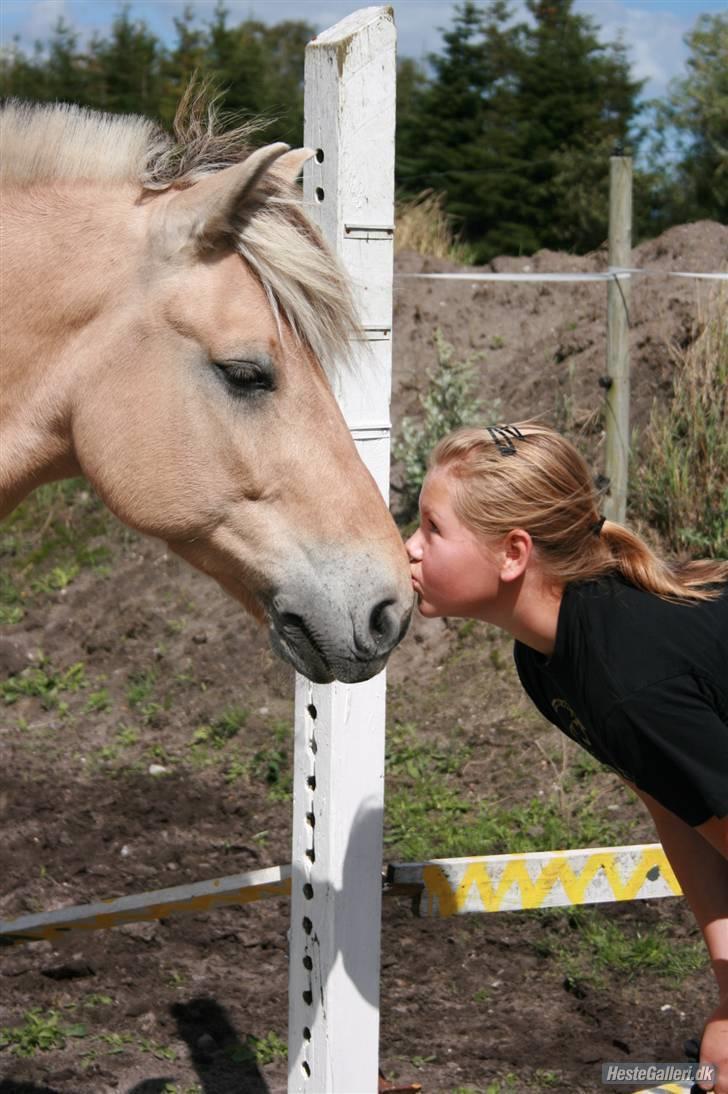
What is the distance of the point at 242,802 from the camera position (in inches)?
206

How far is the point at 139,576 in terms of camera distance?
296 inches

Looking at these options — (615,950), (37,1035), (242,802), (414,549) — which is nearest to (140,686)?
(242,802)

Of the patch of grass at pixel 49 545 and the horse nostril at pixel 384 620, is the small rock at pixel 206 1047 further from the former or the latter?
the patch of grass at pixel 49 545

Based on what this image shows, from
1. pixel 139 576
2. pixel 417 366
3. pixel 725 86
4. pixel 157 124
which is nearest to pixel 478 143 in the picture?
pixel 725 86

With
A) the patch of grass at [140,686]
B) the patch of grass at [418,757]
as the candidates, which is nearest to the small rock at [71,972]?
the patch of grass at [418,757]

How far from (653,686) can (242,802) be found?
326 cm

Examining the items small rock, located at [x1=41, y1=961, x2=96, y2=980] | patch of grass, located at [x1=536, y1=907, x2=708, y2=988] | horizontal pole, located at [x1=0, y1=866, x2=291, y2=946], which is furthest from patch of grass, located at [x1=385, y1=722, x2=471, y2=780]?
horizontal pole, located at [x1=0, y1=866, x2=291, y2=946]

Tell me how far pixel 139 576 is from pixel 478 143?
12165 millimetres

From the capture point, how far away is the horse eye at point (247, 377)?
2.31m

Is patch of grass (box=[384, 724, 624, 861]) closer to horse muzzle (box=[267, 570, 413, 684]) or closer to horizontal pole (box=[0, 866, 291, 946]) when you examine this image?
horizontal pole (box=[0, 866, 291, 946])

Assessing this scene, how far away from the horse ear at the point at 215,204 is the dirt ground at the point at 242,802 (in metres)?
1.20

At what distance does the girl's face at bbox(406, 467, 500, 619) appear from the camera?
2518 millimetres

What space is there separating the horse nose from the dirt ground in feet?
2.77

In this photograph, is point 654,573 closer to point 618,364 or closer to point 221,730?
point 221,730
